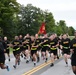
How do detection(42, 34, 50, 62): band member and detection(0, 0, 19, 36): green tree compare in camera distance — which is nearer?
detection(42, 34, 50, 62): band member

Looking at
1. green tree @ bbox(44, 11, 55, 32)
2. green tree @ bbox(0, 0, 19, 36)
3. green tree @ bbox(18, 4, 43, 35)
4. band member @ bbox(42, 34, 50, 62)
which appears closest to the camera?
band member @ bbox(42, 34, 50, 62)

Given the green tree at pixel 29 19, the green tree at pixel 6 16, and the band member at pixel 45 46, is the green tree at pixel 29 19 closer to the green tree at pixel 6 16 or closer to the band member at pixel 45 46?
the green tree at pixel 6 16

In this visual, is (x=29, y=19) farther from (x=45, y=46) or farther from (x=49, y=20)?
(x=45, y=46)

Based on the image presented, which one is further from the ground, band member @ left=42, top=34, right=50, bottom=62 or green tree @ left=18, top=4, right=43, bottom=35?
green tree @ left=18, top=4, right=43, bottom=35

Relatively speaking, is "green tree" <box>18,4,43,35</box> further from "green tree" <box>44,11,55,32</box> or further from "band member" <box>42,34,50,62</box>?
"band member" <box>42,34,50,62</box>

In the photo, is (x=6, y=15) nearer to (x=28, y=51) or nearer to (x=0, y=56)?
(x=28, y=51)

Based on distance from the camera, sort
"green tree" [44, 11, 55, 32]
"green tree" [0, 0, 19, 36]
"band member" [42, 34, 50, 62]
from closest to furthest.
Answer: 1. "band member" [42, 34, 50, 62]
2. "green tree" [0, 0, 19, 36]
3. "green tree" [44, 11, 55, 32]

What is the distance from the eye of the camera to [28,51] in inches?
→ 883

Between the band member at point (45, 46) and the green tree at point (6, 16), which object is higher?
the green tree at point (6, 16)

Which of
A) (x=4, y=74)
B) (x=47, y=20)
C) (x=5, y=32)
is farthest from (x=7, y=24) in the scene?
(x=4, y=74)

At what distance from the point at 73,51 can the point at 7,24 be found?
194 feet

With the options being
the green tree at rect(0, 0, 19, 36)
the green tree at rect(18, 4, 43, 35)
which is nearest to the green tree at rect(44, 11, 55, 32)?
the green tree at rect(18, 4, 43, 35)

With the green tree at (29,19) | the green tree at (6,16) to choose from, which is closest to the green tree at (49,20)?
the green tree at (29,19)

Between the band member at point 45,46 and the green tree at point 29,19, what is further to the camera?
the green tree at point 29,19
